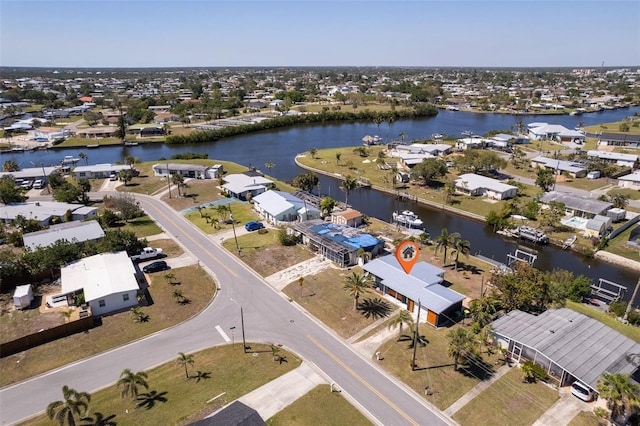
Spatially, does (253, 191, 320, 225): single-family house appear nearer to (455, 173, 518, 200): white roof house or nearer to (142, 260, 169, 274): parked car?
(142, 260, 169, 274): parked car

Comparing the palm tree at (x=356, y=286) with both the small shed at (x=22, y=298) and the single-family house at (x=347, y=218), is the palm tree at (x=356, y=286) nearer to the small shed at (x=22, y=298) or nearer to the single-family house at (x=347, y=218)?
the single-family house at (x=347, y=218)

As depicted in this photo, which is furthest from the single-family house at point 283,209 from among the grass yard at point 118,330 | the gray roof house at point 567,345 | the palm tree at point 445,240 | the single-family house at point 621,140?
the single-family house at point 621,140

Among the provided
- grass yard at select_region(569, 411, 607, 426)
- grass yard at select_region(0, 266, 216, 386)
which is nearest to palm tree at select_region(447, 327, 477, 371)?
grass yard at select_region(569, 411, 607, 426)

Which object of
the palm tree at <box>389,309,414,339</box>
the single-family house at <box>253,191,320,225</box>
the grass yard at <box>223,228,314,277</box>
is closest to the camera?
the palm tree at <box>389,309,414,339</box>

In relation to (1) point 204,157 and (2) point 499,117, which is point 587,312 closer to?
(1) point 204,157

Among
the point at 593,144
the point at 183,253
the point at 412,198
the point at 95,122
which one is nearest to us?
the point at 183,253

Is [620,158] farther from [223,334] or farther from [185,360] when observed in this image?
[185,360]

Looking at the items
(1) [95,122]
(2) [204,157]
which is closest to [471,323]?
(2) [204,157]
